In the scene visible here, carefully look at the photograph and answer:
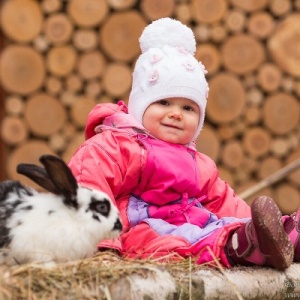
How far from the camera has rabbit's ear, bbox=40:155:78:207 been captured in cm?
196

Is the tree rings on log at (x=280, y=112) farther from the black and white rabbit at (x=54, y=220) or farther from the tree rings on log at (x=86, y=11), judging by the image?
the black and white rabbit at (x=54, y=220)

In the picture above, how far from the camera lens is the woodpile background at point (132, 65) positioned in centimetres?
512

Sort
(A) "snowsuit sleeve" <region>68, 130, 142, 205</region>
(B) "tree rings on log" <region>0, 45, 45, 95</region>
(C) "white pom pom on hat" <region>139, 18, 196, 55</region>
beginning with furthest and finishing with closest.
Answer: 1. (B) "tree rings on log" <region>0, 45, 45, 95</region>
2. (C) "white pom pom on hat" <region>139, 18, 196, 55</region>
3. (A) "snowsuit sleeve" <region>68, 130, 142, 205</region>

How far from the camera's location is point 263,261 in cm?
236

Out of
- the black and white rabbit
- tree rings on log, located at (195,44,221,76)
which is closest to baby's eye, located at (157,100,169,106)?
the black and white rabbit

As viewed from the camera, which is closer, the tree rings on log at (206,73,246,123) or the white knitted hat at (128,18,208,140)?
the white knitted hat at (128,18,208,140)

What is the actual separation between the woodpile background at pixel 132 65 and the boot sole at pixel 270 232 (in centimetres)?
292

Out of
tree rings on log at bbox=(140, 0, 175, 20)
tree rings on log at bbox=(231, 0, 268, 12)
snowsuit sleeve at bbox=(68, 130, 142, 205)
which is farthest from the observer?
tree rings on log at bbox=(231, 0, 268, 12)

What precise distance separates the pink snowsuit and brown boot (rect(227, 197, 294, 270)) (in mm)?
52

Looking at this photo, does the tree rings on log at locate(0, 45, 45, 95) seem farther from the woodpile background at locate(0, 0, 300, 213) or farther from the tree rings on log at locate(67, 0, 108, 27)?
the tree rings on log at locate(67, 0, 108, 27)

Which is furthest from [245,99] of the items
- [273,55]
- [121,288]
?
[121,288]

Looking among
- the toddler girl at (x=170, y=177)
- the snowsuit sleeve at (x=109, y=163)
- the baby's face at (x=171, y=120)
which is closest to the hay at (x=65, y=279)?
the toddler girl at (x=170, y=177)

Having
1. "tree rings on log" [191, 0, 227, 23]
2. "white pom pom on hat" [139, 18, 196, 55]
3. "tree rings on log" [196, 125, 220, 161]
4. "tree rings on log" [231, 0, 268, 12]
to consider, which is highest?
"tree rings on log" [231, 0, 268, 12]

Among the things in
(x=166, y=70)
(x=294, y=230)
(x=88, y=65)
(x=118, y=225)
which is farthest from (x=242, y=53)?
(x=118, y=225)
